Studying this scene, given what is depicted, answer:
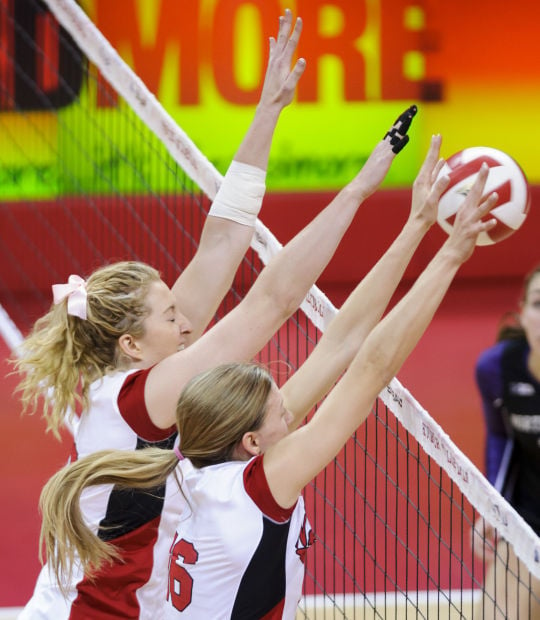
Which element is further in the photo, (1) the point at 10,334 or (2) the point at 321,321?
(1) the point at 10,334

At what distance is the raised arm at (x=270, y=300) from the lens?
8.32ft

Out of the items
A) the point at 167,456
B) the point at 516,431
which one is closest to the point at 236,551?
the point at 167,456

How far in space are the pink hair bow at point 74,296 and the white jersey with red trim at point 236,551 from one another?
1.87ft

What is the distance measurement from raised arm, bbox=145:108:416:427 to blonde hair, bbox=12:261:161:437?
0.62 feet

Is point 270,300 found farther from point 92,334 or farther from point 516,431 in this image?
point 516,431

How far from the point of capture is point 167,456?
2.37 metres

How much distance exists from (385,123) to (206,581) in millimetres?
6807

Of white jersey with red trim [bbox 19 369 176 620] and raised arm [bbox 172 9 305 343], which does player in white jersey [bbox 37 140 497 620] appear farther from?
raised arm [bbox 172 9 305 343]

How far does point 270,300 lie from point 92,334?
1.39 ft

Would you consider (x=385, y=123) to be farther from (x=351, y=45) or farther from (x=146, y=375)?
(x=146, y=375)

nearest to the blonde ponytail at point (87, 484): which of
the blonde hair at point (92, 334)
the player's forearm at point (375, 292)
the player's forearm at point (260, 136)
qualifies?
the blonde hair at point (92, 334)

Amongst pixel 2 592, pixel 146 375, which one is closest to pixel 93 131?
pixel 2 592

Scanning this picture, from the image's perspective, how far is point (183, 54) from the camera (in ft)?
28.0

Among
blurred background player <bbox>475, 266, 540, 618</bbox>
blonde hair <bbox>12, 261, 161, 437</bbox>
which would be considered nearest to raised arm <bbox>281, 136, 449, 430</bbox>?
blonde hair <bbox>12, 261, 161, 437</bbox>
